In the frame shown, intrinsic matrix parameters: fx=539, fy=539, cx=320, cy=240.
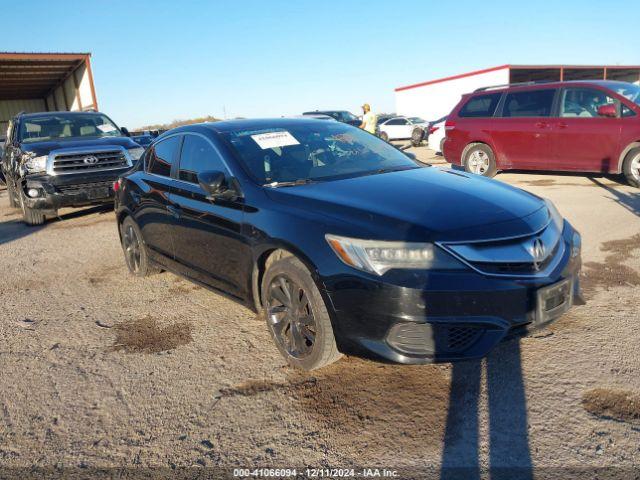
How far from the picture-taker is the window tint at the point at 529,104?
9570 mm

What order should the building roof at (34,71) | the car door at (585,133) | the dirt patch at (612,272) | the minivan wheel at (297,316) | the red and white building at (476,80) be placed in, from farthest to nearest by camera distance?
the red and white building at (476,80), the building roof at (34,71), the car door at (585,133), the dirt patch at (612,272), the minivan wheel at (297,316)

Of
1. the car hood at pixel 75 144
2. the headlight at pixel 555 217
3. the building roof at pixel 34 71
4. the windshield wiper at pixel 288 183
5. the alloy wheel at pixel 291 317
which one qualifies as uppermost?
the building roof at pixel 34 71

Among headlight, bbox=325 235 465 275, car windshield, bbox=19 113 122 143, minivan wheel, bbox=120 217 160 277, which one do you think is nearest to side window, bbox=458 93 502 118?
car windshield, bbox=19 113 122 143

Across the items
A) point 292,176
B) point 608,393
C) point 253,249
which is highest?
point 292,176

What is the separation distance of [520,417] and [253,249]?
1813mm

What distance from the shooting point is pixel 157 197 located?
4660mm

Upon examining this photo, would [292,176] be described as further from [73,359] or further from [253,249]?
[73,359]

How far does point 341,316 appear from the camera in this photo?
2877 millimetres

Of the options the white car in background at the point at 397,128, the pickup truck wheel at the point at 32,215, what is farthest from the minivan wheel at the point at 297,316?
the white car in background at the point at 397,128

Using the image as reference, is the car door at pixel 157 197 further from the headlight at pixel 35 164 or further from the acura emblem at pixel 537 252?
the headlight at pixel 35 164

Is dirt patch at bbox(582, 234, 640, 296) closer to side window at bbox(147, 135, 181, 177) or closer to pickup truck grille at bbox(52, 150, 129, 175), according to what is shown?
side window at bbox(147, 135, 181, 177)

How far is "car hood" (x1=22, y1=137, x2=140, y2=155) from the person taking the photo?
8.44 metres

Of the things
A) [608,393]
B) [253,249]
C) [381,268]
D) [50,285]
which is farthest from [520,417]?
[50,285]

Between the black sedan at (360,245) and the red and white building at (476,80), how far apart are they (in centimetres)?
2726
